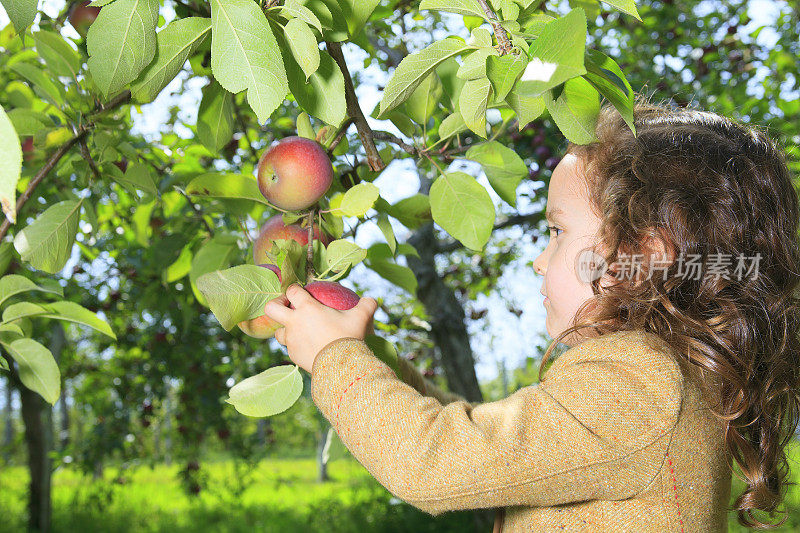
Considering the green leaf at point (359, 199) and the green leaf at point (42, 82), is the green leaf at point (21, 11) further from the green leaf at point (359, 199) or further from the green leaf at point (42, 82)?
the green leaf at point (42, 82)

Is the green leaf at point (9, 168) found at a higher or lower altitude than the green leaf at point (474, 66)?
higher

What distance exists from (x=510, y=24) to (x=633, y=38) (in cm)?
288

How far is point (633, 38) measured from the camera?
122 inches

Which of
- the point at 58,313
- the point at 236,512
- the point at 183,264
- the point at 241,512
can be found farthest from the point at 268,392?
the point at 236,512

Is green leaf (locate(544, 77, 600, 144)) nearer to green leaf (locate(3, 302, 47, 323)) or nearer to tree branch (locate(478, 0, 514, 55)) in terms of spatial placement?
tree branch (locate(478, 0, 514, 55))

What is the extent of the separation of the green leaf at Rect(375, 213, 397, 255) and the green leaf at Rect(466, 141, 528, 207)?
0.15 m

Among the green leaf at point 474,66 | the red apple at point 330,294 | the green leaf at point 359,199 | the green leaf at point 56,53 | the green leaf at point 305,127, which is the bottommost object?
the red apple at point 330,294

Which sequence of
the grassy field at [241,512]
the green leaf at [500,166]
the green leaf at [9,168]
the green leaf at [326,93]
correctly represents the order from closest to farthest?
1. the green leaf at [9,168]
2. the green leaf at [326,93]
3. the green leaf at [500,166]
4. the grassy field at [241,512]

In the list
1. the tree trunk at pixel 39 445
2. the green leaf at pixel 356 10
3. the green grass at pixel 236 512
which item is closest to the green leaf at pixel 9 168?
the green leaf at pixel 356 10

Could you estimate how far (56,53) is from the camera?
0.98 m

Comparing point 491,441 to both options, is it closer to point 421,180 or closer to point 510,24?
point 510,24

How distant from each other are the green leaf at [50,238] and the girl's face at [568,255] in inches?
26.6

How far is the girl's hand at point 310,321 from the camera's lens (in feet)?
2.36

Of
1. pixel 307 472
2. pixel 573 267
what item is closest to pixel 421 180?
pixel 573 267
